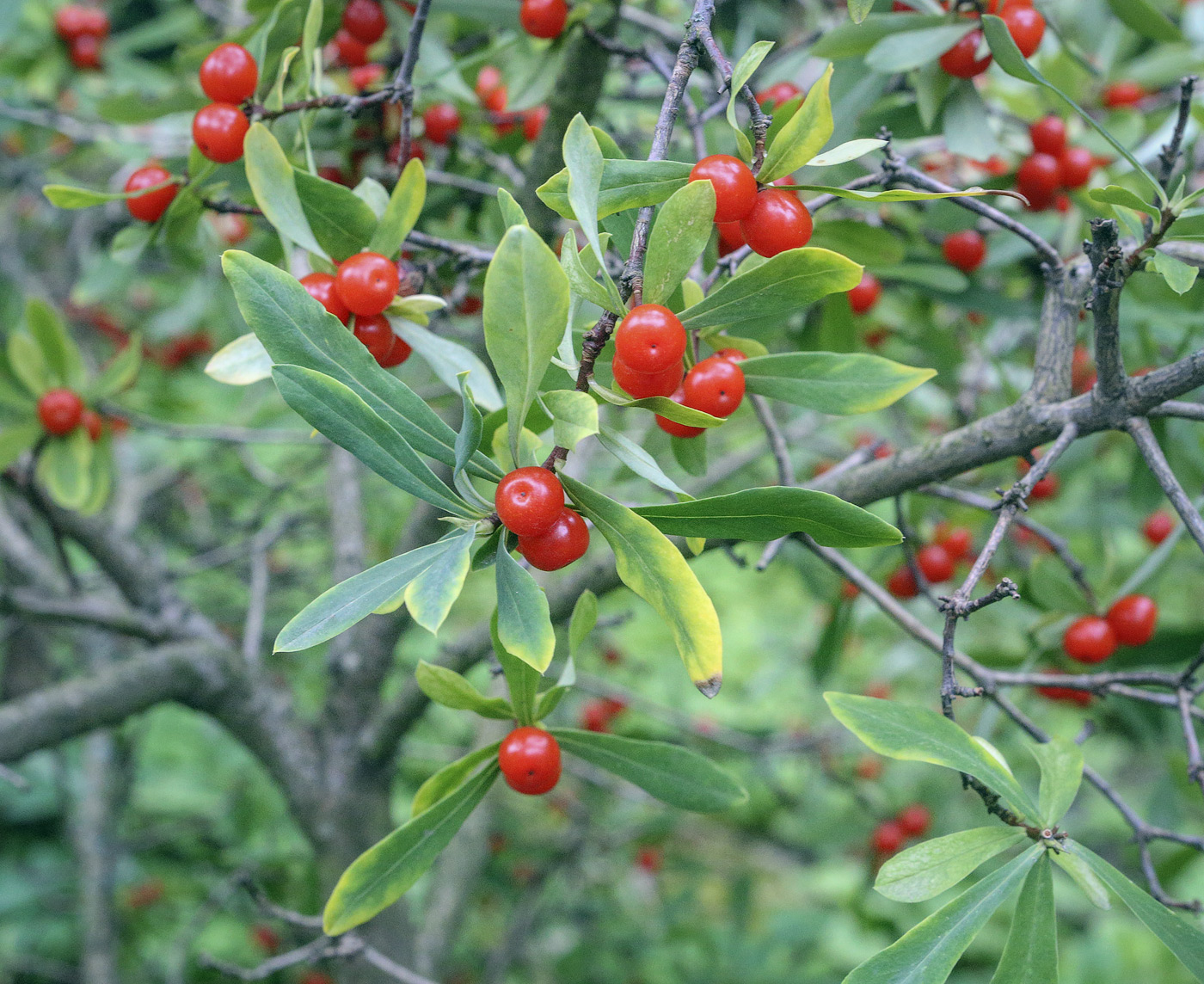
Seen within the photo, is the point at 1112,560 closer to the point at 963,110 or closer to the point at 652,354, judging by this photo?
the point at 963,110

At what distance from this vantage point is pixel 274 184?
2.98 feet

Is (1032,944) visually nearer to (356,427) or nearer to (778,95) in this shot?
(356,427)

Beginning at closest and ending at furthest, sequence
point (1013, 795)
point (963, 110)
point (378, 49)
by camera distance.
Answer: point (1013, 795) < point (963, 110) < point (378, 49)

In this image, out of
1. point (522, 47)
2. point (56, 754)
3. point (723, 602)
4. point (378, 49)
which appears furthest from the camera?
point (723, 602)

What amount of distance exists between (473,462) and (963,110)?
3.00ft

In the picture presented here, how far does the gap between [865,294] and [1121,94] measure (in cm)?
89

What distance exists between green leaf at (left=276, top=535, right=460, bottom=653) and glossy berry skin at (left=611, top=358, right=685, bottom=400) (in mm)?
192

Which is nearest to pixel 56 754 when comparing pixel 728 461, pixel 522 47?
pixel 728 461

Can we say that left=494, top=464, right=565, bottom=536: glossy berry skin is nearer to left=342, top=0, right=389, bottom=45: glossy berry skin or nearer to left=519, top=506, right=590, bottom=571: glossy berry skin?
left=519, top=506, right=590, bottom=571: glossy berry skin

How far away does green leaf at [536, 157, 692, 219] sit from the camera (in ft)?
2.47

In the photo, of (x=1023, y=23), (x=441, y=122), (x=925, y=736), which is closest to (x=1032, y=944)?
(x=925, y=736)

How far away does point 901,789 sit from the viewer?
9.93 feet

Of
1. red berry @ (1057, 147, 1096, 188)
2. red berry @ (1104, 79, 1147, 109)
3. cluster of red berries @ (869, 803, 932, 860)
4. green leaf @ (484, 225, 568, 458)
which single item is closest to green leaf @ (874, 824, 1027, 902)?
green leaf @ (484, 225, 568, 458)

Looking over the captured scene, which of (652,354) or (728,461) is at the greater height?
(652,354)
